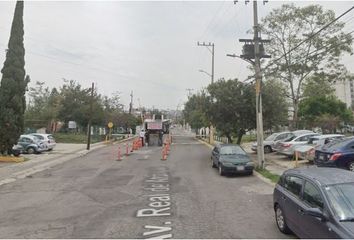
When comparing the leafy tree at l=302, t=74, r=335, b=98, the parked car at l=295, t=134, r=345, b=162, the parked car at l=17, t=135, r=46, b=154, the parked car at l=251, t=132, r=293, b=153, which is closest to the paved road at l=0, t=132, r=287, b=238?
the parked car at l=295, t=134, r=345, b=162

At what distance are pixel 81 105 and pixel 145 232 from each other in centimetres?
5914

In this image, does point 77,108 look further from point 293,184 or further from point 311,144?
point 293,184

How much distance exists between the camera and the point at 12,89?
2756cm

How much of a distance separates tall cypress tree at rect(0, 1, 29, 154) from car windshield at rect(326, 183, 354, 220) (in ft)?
77.9

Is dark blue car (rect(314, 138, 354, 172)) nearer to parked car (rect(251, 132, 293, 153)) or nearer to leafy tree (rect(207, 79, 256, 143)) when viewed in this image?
leafy tree (rect(207, 79, 256, 143))

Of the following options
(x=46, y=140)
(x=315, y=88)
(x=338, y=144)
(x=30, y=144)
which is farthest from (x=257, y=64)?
(x=315, y=88)

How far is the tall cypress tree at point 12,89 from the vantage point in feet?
89.6

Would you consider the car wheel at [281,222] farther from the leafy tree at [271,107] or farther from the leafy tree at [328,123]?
the leafy tree at [328,123]

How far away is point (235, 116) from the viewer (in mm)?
30031

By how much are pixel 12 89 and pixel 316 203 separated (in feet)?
79.1

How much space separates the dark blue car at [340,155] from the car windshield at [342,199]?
32.2ft

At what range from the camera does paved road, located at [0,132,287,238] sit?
32.8 ft

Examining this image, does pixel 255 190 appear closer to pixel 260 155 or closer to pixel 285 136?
pixel 260 155

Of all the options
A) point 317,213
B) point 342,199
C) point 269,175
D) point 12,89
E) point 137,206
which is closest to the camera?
point 317,213
